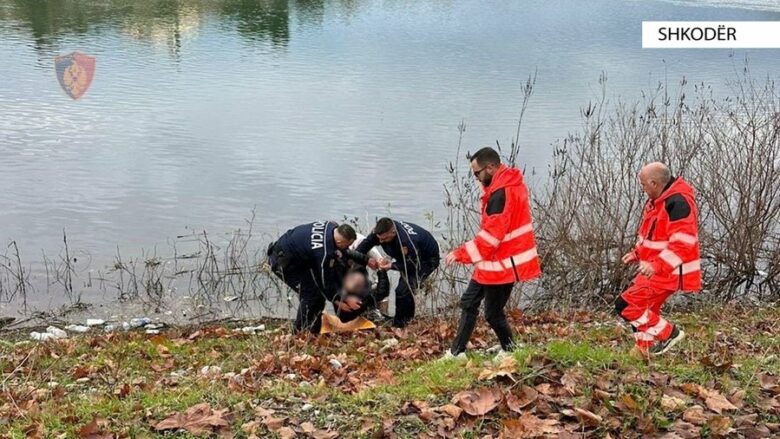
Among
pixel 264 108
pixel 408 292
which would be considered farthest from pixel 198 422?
pixel 264 108

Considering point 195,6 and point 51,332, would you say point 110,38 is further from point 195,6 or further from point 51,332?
point 51,332

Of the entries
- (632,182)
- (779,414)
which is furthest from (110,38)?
(779,414)

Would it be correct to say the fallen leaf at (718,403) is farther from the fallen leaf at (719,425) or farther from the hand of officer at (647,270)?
the hand of officer at (647,270)

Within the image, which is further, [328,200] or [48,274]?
[328,200]

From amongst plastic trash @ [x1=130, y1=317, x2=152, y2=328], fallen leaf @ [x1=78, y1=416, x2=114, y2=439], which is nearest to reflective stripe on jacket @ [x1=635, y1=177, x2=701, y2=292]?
fallen leaf @ [x1=78, y1=416, x2=114, y2=439]

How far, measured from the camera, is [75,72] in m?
26.2

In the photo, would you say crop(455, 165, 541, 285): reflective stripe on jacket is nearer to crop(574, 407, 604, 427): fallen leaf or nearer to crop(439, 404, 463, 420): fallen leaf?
crop(439, 404, 463, 420): fallen leaf

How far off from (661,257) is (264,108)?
16825mm

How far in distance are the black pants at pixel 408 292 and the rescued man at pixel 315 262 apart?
1.98 ft

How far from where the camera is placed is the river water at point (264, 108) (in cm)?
1574

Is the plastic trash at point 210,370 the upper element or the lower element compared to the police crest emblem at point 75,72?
lower

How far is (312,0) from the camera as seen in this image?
42.6 metres

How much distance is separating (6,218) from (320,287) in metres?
8.84

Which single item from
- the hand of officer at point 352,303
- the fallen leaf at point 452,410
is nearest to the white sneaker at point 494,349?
the hand of officer at point 352,303
